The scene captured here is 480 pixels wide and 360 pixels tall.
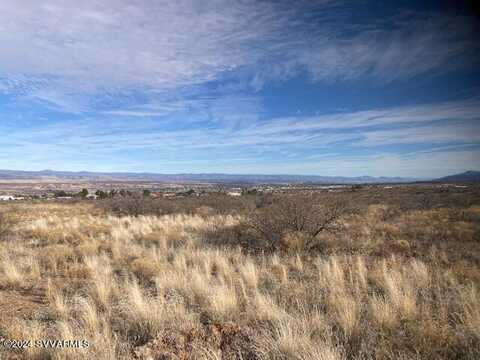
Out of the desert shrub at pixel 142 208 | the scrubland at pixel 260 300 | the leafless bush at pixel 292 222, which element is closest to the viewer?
the scrubland at pixel 260 300

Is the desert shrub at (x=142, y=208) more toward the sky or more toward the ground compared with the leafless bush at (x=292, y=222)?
more toward the ground

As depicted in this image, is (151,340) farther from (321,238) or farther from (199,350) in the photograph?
(321,238)

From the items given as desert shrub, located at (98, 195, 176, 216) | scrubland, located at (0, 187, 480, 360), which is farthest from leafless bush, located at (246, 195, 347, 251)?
desert shrub, located at (98, 195, 176, 216)

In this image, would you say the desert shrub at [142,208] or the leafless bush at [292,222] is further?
the desert shrub at [142,208]

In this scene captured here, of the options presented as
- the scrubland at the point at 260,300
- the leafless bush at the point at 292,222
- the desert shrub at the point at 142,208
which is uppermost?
the leafless bush at the point at 292,222

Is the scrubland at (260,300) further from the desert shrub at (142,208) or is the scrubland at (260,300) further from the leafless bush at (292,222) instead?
Answer: the desert shrub at (142,208)

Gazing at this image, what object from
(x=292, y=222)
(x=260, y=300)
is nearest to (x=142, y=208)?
(x=292, y=222)

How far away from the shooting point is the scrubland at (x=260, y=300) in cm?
378

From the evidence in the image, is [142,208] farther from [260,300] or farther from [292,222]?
[260,300]

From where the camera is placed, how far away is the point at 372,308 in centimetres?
473

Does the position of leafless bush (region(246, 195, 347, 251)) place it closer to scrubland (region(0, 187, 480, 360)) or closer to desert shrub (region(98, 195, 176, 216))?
scrubland (region(0, 187, 480, 360))

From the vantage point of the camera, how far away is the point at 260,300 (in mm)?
4984

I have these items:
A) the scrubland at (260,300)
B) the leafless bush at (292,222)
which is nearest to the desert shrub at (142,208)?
the scrubland at (260,300)

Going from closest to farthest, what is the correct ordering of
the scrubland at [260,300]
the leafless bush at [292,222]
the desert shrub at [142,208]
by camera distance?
the scrubland at [260,300] < the leafless bush at [292,222] < the desert shrub at [142,208]
